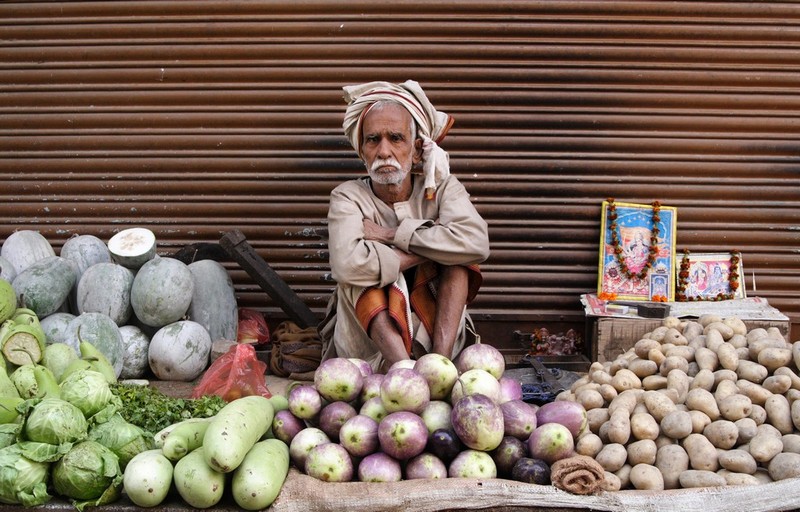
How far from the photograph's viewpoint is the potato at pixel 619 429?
2629 millimetres

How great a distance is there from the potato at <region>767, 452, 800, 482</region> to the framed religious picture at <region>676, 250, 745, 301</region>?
8.10ft

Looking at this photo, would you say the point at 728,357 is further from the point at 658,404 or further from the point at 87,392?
the point at 87,392

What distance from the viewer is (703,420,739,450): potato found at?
8.54 ft

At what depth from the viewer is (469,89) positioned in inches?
195

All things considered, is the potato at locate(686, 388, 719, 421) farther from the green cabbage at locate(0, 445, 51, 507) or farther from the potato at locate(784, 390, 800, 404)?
the green cabbage at locate(0, 445, 51, 507)

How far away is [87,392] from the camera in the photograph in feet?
8.89

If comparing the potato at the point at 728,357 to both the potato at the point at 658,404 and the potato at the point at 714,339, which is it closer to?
the potato at the point at 714,339

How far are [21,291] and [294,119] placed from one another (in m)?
2.06

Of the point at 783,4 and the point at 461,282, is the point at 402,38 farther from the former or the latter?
the point at 783,4

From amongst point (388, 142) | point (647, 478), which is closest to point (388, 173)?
point (388, 142)

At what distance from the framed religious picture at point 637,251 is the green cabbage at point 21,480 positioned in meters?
3.61

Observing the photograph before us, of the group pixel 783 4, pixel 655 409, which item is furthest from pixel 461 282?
pixel 783 4

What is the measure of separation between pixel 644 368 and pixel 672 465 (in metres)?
0.64

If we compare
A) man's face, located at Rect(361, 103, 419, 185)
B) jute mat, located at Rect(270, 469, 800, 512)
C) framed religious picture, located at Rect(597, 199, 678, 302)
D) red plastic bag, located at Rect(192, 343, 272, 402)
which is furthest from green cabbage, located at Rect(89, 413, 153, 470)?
framed religious picture, located at Rect(597, 199, 678, 302)
